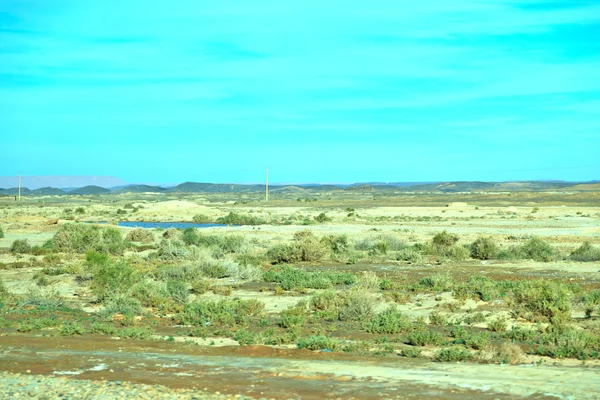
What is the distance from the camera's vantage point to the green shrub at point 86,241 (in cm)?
4056

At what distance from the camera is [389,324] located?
58.2 ft

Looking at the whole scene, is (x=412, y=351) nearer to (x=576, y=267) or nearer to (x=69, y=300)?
(x=69, y=300)

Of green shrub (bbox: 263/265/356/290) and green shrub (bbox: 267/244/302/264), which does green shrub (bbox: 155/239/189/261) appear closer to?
green shrub (bbox: 267/244/302/264)

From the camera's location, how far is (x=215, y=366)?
13.6m

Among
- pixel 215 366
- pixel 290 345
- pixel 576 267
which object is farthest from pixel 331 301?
pixel 576 267

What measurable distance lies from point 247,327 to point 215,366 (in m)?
5.08

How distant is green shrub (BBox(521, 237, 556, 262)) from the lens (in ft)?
113

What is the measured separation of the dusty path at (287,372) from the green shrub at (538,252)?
73.0ft

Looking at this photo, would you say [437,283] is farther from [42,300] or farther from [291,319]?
[42,300]

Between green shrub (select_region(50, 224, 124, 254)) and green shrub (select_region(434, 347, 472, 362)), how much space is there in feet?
95.5

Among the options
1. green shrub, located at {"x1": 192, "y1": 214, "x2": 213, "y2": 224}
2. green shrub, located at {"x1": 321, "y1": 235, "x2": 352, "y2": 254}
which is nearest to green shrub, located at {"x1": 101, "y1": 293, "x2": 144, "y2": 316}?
green shrub, located at {"x1": 321, "y1": 235, "x2": 352, "y2": 254}

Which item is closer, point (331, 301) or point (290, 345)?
point (290, 345)

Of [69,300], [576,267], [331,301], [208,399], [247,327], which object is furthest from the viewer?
[576,267]

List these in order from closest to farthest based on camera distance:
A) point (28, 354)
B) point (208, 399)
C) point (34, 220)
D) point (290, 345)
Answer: point (208, 399) < point (28, 354) < point (290, 345) < point (34, 220)
